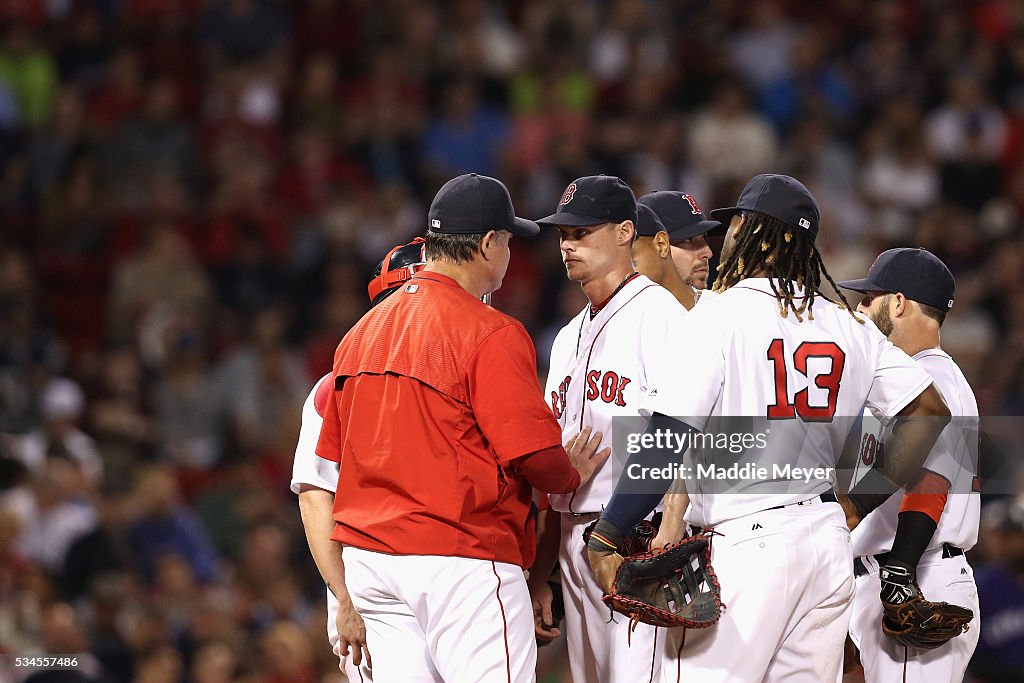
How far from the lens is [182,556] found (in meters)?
7.93

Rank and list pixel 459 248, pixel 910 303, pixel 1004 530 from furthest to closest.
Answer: pixel 1004 530
pixel 910 303
pixel 459 248

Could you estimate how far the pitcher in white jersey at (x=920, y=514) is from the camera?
3975 mm

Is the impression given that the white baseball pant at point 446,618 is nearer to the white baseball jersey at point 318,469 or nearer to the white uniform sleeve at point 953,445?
the white baseball jersey at point 318,469

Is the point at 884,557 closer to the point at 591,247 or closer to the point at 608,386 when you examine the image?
the point at 608,386

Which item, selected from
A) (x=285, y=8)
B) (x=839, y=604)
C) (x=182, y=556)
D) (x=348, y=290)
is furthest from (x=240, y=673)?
(x=285, y=8)

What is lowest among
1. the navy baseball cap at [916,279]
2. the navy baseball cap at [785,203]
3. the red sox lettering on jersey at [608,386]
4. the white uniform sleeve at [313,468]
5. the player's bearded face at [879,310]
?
the white uniform sleeve at [313,468]

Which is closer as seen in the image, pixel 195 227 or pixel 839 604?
pixel 839 604

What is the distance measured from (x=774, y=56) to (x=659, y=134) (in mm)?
1651

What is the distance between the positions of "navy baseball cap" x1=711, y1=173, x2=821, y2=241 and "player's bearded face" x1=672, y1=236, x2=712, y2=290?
83 cm

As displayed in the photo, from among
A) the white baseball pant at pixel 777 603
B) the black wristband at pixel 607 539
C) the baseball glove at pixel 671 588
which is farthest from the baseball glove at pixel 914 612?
the black wristband at pixel 607 539

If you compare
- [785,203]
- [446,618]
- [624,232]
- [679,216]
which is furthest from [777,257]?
[446,618]

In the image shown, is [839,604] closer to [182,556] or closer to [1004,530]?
[1004,530]

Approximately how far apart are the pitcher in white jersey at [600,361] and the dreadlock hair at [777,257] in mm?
317

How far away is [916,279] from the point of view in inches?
169
